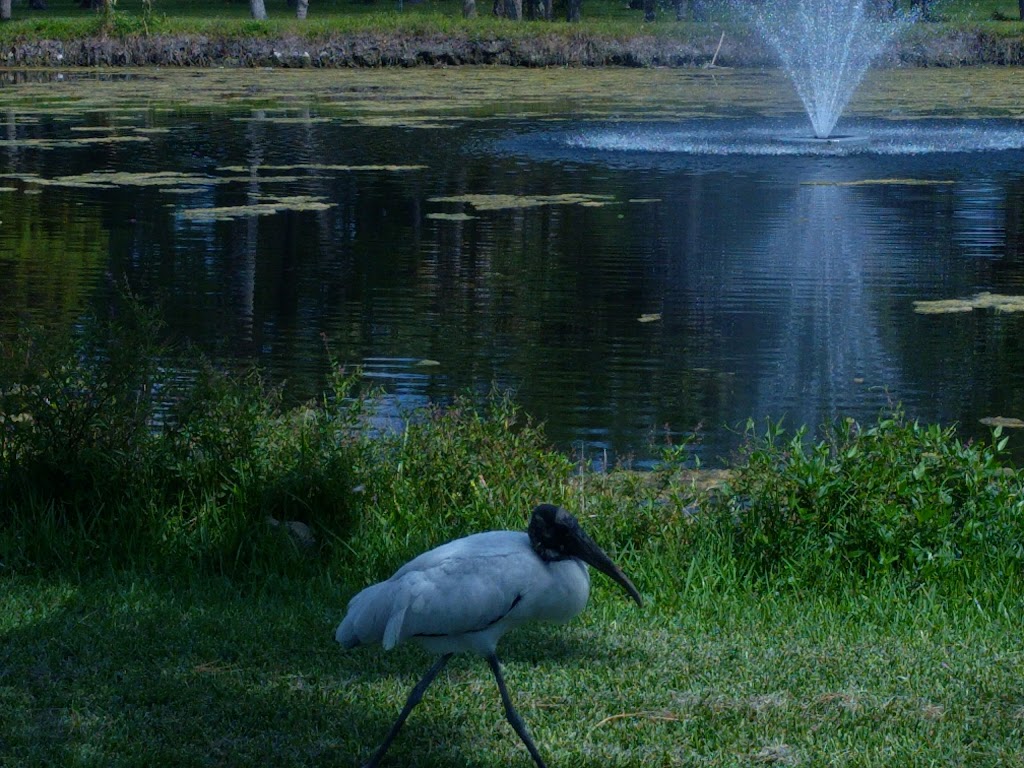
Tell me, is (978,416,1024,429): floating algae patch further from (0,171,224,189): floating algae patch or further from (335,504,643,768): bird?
(0,171,224,189): floating algae patch

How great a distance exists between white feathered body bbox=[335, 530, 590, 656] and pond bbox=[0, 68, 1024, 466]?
11.4ft

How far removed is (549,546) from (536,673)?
1010mm

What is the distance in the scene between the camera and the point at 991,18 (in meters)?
58.0

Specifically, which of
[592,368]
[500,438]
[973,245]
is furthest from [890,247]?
[500,438]

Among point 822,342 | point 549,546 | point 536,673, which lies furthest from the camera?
point 822,342

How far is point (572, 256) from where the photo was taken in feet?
46.6

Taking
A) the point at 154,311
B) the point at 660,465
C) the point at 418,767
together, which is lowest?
the point at 418,767

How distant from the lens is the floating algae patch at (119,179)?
19234 mm

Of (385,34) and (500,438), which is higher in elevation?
(385,34)

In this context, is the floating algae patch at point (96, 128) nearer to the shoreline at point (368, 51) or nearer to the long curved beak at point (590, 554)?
the shoreline at point (368, 51)

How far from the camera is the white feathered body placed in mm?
4328

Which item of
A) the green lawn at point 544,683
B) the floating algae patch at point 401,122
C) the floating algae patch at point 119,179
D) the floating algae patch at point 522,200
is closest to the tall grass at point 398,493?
the green lawn at point 544,683

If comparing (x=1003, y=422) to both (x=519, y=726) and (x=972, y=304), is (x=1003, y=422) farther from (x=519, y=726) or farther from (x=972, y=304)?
(x=519, y=726)

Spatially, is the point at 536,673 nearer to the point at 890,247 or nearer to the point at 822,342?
the point at 822,342
